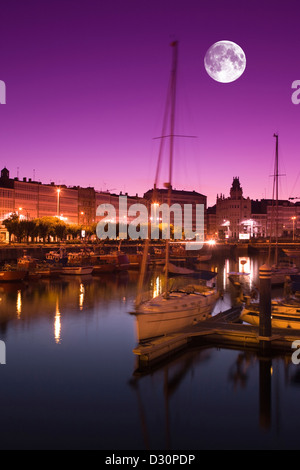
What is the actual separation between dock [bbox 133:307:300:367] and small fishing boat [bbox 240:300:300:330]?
1.12 m

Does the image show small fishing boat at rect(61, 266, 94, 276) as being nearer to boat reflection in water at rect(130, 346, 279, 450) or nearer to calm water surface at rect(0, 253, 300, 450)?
calm water surface at rect(0, 253, 300, 450)

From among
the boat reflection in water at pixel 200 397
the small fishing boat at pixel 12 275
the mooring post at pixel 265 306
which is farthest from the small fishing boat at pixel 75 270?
the mooring post at pixel 265 306

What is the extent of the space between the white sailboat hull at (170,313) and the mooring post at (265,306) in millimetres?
4249

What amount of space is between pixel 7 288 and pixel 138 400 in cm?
3095

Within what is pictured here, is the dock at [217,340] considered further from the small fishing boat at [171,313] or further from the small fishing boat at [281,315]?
the small fishing boat at [281,315]

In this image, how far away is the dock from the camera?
19678 mm

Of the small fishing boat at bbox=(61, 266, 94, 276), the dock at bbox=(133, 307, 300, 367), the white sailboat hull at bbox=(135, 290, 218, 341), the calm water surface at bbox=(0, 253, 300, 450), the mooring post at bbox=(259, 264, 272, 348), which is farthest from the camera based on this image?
the small fishing boat at bbox=(61, 266, 94, 276)

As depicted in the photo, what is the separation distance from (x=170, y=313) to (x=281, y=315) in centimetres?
588

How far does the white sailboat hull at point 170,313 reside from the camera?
70.1 feet
